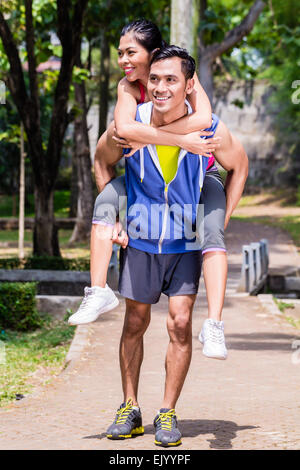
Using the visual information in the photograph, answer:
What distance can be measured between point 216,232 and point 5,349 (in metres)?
5.90

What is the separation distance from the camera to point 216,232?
15.4 ft

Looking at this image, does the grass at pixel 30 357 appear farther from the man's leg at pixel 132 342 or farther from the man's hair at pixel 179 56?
the man's hair at pixel 179 56

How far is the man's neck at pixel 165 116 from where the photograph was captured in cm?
466

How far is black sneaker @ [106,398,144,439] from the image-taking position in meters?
4.98

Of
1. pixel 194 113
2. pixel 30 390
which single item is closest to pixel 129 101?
pixel 194 113

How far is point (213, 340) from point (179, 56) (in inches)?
61.4

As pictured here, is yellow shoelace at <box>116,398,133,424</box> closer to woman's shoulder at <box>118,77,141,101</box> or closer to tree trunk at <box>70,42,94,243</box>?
woman's shoulder at <box>118,77,141,101</box>

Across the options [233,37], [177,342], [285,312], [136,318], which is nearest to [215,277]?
[177,342]

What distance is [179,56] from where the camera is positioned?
4.62 metres

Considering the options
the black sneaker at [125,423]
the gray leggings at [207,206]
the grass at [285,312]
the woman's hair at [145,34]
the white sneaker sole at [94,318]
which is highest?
the woman's hair at [145,34]

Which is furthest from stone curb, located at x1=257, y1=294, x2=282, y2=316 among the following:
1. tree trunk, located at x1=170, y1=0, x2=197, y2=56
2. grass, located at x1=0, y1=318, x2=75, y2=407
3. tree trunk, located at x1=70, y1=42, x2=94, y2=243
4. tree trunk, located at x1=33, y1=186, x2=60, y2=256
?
tree trunk, located at x1=70, y1=42, x2=94, y2=243

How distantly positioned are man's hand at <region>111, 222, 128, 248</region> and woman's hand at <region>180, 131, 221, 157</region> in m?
0.59

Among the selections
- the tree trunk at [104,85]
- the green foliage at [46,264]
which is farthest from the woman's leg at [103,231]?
the tree trunk at [104,85]
